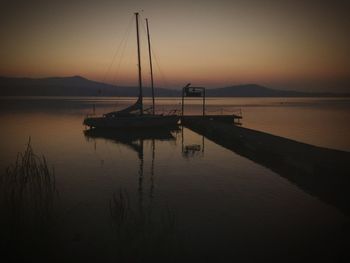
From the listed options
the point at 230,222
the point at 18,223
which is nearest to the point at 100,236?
the point at 18,223

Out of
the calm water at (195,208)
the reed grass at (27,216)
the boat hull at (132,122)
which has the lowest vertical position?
the calm water at (195,208)

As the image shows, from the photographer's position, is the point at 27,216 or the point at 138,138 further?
the point at 138,138

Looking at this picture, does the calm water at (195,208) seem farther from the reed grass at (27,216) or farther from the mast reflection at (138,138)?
the reed grass at (27,216)

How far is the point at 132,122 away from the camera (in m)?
39.1

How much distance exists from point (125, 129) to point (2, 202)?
28.6 metres

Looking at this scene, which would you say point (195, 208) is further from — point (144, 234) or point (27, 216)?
point (27, 216)

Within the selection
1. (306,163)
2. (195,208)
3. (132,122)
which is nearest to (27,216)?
(195,208)

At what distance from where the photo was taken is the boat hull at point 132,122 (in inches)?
1539

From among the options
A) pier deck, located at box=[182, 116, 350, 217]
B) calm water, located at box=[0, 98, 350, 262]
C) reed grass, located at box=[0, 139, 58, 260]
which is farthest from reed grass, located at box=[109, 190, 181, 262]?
pier deck, located at box=[182, 116, 350, 217]

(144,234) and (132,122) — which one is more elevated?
(132,122)

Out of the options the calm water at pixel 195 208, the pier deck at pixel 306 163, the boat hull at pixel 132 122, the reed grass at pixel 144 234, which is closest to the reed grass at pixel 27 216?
the calm water at pixel 195 208

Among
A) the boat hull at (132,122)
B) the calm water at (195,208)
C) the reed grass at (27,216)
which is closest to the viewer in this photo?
the calm water at (195,208)

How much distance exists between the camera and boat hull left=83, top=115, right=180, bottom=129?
3909cm

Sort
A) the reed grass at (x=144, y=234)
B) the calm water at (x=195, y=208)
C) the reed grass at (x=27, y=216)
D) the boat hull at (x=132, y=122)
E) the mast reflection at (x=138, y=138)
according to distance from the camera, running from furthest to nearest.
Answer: the boat hull at (x=132, y=122)
the mast reflection at (x=138, y=138)
the reed grass at (x=27, y=216)
the calm water at (x=195, y=208)
the reed grass at (x=144, y=234)
